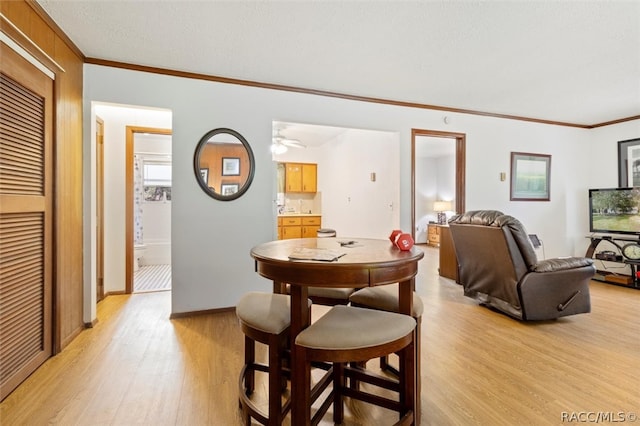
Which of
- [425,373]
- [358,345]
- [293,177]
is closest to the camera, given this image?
[358,345]

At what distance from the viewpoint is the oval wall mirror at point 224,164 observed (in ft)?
10.1

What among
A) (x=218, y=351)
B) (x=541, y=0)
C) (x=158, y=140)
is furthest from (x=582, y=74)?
(x=158, y=140)

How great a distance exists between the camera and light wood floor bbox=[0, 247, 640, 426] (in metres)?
1.63

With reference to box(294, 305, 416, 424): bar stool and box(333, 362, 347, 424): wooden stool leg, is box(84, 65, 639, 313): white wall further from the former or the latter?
box(294, 305, 416, 424): bar stool

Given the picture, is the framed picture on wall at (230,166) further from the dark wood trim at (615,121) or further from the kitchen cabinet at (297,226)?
the dark wood trim at (615,121)

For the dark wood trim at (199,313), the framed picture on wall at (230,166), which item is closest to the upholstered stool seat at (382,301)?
the dark wood trim at (199,313)

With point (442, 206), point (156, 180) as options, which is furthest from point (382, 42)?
point (442, 206)

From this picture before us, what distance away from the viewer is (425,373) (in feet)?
6.66

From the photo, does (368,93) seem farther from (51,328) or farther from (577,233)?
(577,233)

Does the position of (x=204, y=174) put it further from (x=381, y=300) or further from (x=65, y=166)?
(x=381, y=300)

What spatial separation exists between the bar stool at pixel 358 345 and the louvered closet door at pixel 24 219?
6.01ft

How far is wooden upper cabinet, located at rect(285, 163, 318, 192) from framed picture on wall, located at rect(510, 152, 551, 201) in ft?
13.3

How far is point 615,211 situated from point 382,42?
4371 millimetres

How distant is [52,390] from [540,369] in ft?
10.1
